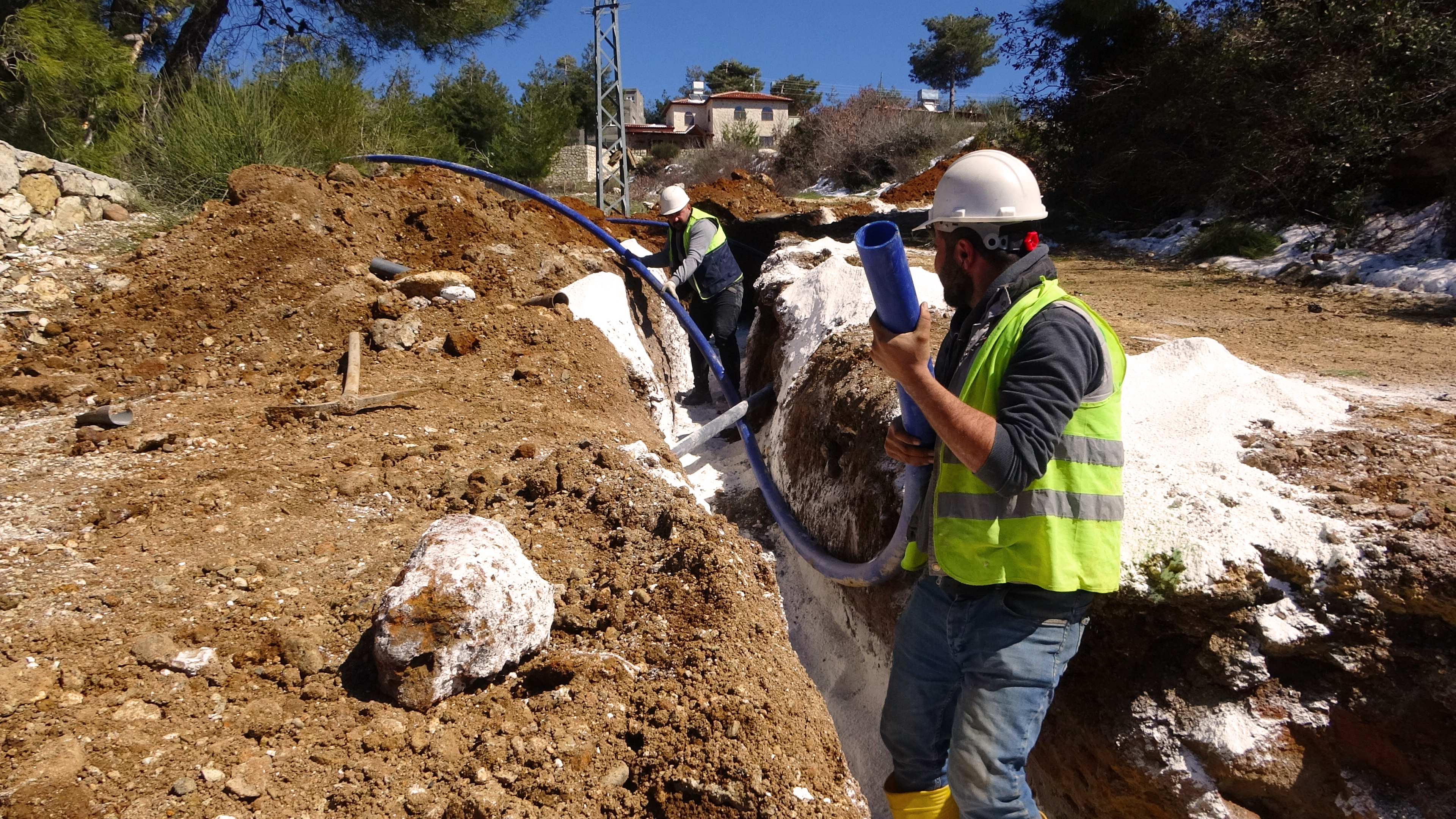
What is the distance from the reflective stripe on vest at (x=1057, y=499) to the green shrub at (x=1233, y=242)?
7.90m

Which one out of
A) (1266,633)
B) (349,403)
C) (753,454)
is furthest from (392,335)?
(1266,633)

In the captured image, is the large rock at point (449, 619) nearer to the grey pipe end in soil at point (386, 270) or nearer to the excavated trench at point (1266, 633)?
the excavated trench at point (1266, 633)

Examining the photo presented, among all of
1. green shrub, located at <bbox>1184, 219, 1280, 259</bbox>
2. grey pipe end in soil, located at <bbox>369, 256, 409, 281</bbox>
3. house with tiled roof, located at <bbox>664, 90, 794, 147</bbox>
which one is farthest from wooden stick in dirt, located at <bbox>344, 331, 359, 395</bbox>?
house with tiled roof, located at <bbox>664, 90, 794, 147</bbox>

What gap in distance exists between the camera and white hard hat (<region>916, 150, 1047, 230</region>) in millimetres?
1915

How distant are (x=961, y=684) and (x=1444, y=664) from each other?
54.5 inches

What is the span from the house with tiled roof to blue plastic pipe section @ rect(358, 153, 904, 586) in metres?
34.4

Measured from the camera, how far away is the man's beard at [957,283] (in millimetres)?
2047

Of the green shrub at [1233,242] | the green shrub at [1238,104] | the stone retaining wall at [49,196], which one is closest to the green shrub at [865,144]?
the green shrub at [1238,104]

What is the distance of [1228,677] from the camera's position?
7.66 ft

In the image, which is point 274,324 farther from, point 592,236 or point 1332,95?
point 1332,95

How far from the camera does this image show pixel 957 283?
2059 mm

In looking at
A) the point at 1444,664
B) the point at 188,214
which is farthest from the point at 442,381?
the point at 1444,664

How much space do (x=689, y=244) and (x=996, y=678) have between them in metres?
5.00

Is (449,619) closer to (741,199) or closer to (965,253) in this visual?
(965,253)
